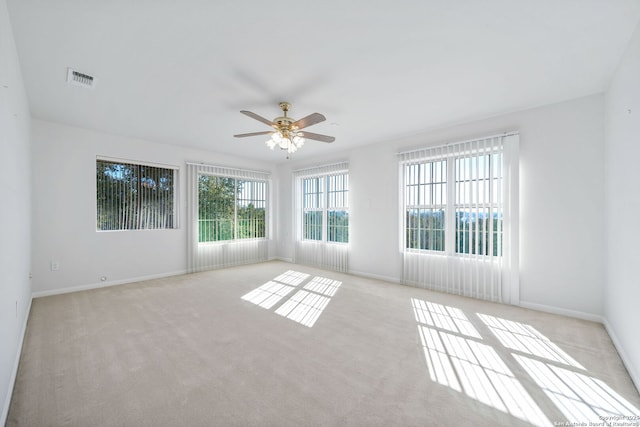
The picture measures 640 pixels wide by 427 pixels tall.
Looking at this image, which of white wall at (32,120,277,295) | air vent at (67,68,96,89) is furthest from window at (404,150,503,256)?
white wall at (32,120,277,295)

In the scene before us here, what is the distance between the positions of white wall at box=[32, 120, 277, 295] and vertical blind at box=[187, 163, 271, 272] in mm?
648

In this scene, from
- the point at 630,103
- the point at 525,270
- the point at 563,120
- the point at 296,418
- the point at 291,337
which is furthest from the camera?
the point at 525,270

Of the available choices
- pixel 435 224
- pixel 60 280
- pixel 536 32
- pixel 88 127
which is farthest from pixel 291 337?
pixel 88 127

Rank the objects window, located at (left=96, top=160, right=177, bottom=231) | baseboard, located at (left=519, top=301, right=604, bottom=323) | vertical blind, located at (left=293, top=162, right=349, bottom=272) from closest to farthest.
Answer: baseboard, located at (left=519, top=301, right=604, bottom=323), window, located at (left=96, top=160, right=177, bottom=231), vertical blind, located at (left=293, top=162, right=349, bottom=272)

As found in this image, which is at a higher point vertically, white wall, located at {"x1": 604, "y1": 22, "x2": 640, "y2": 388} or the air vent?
the air vent

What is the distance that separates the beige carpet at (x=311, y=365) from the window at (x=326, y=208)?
237 cm

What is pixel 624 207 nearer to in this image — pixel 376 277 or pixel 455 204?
pixel 455 204

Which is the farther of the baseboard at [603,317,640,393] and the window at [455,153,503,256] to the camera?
the window at [455,153,503,256]

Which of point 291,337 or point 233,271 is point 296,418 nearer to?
point 291,337

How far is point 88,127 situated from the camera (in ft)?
14.1

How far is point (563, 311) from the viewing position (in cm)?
330

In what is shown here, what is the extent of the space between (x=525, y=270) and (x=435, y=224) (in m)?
1.32

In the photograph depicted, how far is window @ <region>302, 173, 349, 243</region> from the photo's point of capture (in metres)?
5.84

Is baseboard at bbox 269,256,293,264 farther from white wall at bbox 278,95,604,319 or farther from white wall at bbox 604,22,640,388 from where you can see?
white wall at bbox 604,22,640,388
